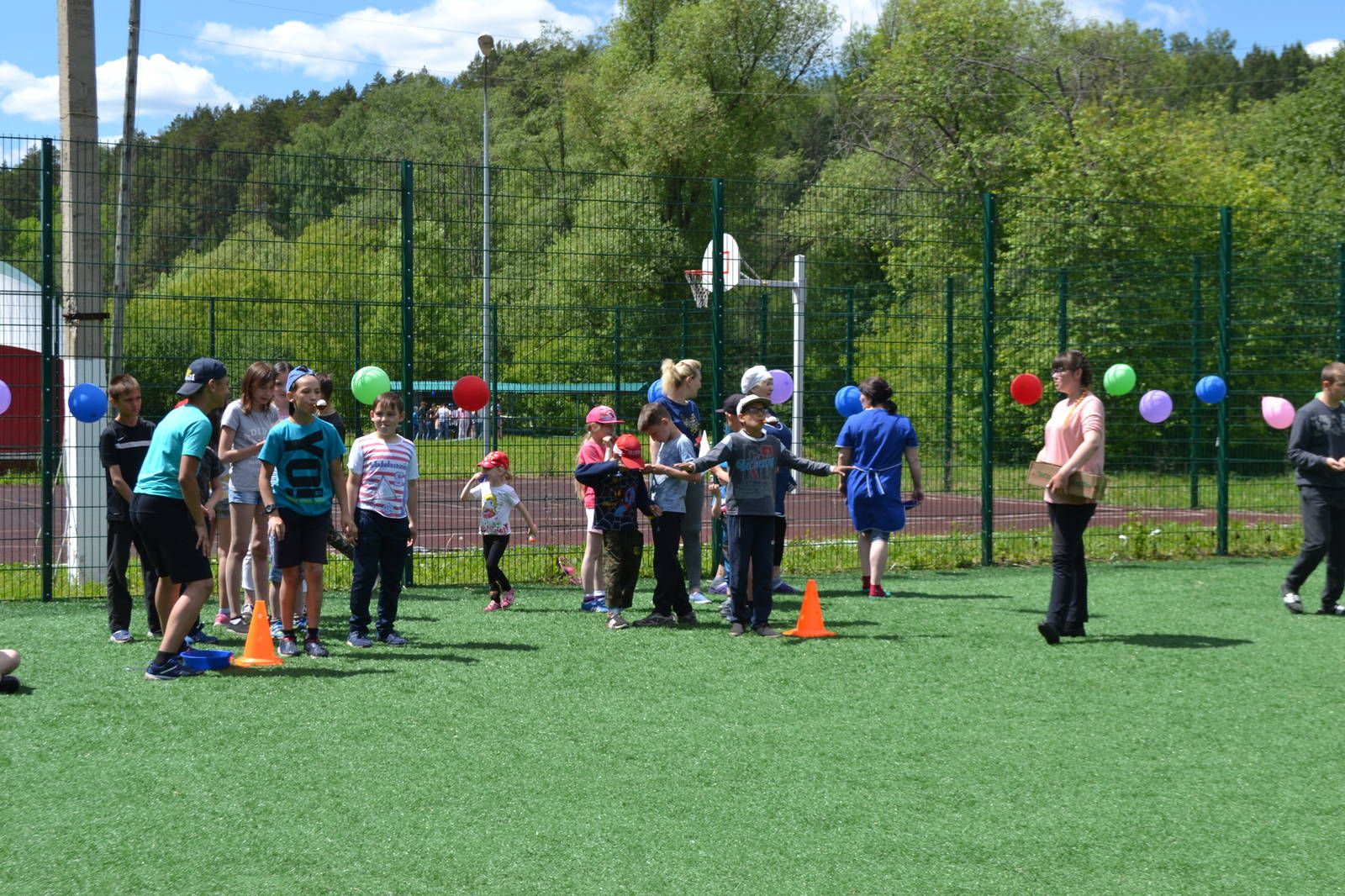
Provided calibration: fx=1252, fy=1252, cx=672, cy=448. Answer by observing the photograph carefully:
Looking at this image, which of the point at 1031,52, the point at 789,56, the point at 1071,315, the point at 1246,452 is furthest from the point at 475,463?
the point at 789,56

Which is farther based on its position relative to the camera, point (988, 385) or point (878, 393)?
point (988, 385)

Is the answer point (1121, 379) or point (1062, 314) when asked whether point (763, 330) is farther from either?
point (1062, 314)

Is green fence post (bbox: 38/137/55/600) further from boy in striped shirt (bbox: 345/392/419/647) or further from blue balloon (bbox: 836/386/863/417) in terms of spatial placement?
blue balloon (bbox: 836/386/863/417)

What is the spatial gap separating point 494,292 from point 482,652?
4163 mm

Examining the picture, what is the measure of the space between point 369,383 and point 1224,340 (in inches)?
359

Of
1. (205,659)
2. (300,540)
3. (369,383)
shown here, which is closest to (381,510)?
(300,540)

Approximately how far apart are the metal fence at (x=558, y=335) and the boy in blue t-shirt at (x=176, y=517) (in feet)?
12.0

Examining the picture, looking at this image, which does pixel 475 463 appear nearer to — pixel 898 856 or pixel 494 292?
pixel 494 292

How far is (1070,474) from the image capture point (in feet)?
25.9

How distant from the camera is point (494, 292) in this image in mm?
11094

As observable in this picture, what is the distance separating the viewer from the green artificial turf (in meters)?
4.12

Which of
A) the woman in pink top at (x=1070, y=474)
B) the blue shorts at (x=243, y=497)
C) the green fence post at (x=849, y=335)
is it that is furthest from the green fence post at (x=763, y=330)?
the blue shorts at (x=243, y=497)

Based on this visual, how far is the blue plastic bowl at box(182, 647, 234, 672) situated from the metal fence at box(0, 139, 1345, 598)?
3.56 meters

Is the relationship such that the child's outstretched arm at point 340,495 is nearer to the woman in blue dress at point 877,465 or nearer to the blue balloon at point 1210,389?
the woman in blue dress at point 877,465
